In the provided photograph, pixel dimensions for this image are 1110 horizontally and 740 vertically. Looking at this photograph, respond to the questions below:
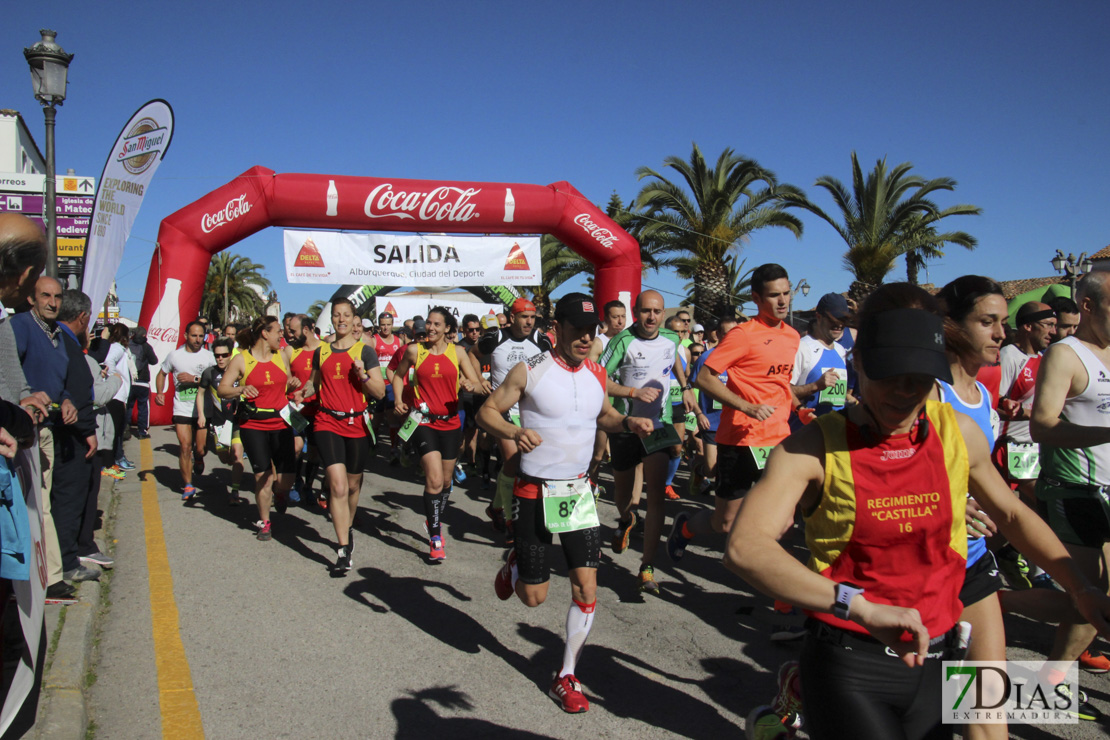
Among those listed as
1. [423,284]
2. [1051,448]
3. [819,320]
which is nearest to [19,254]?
[1051,448]

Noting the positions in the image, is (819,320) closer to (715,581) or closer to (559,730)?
(715,581)

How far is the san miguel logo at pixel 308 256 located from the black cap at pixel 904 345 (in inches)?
458

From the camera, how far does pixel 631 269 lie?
13742 mm

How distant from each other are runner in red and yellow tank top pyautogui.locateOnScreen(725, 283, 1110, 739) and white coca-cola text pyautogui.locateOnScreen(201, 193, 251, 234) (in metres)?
11.3

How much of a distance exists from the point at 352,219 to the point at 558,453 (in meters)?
9.20

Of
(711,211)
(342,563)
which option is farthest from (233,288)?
(342,563)

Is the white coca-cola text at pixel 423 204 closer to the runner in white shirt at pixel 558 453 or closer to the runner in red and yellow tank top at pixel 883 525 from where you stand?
the runner in white shirt at pixel 558 453

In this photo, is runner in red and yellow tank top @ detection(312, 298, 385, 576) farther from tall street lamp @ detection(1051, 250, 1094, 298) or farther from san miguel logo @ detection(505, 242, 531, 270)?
tall street lamp @ detection(1051, 250, 1094, 298)

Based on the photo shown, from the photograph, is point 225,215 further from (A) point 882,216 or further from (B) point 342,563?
(A) point 882,216

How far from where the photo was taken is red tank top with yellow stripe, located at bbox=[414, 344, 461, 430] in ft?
23.9

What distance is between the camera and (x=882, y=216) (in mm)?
20734

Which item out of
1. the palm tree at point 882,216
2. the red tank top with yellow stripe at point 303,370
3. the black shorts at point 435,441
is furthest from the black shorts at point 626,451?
the palm tree at point 882,216

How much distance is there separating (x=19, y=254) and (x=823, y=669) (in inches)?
112

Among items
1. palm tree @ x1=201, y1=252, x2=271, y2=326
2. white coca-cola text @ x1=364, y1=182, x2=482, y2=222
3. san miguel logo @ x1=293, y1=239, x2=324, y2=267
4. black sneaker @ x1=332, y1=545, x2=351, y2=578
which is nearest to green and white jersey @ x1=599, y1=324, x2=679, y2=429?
black sneaker @ x1=332, y1=545, x2=351, y2=578
